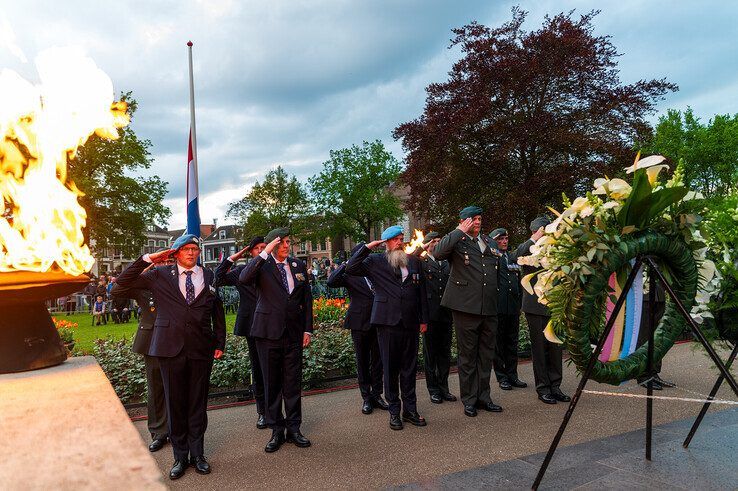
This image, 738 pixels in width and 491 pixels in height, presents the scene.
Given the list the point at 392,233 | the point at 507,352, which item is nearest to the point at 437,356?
the point at 507,352

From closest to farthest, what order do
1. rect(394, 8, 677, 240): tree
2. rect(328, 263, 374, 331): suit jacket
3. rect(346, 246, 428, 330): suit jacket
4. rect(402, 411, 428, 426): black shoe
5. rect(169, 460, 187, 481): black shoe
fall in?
rect(169, 460, 187, 481): black shoe → rect(402, 411, 428, 426): black shoe → rect(346, 246, 428, 330): suit jacket → rect(328, 263, 374, 331): suit jacket → rect(394, 8, 677, 240): tree

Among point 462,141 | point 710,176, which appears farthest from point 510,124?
point 710,176

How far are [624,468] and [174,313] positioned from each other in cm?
420

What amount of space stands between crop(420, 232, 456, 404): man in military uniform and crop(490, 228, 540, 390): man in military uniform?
90 cm

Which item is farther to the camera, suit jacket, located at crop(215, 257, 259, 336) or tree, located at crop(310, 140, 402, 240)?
tree, located at crop(310, 140, 402, 240)

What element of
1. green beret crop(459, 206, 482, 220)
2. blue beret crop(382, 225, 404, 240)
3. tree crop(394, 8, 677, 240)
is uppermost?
tree crop(394, 8, 677, 240)

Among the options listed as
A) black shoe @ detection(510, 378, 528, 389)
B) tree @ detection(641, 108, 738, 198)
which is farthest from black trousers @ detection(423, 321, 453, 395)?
tree @ detection(641, 108, 738, 198)

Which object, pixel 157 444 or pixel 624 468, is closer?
pixel 624 468

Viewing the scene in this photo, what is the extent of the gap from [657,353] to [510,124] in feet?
59.4

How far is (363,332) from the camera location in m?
7.55

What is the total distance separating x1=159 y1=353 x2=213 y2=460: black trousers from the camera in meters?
5.09

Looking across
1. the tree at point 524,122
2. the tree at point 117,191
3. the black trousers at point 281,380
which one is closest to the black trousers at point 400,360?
the black trousers at point 281,380

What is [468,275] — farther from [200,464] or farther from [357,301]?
[200,464]

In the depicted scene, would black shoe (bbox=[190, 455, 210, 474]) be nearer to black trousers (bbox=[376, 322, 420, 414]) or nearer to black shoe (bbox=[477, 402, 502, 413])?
black trousers (bbox=[376, 322, 420, 414])
